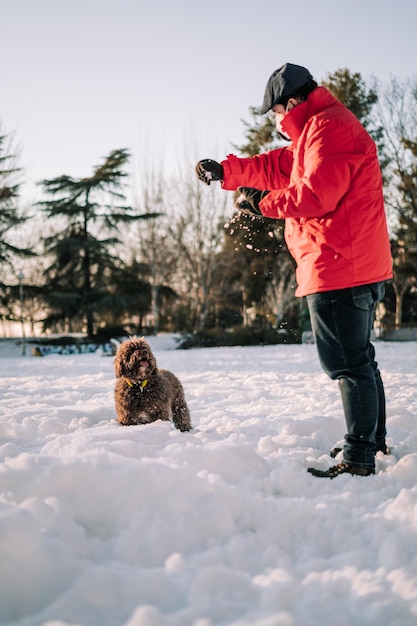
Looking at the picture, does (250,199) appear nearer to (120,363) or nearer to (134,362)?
(134,362)

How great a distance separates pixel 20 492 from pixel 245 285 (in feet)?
70.5

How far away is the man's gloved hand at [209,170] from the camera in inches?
108

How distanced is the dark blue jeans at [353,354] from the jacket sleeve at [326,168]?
0.45m

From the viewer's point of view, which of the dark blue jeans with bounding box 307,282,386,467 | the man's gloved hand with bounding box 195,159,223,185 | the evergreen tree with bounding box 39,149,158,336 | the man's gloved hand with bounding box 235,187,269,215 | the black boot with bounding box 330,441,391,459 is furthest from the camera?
the evergreen tree with bounding box 39,149,158,336

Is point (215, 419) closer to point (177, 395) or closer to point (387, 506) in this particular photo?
point (177, 395)

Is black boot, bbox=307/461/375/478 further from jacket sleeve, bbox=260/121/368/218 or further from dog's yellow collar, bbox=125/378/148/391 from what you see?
dog's yellow collar, bbox=125/378/148/391

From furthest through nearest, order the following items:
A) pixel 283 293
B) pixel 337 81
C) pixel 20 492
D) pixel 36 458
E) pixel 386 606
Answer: pixel 283 293 → pixel 337 81 → pixel 36 458 → pixel 20 492 → pixel 386 606

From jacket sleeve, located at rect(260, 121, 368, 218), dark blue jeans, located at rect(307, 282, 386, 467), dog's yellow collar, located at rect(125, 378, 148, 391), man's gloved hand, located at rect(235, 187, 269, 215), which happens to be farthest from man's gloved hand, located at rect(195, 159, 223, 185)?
→ dog's yellow collar, located at rect(125, 378, 148, 391)

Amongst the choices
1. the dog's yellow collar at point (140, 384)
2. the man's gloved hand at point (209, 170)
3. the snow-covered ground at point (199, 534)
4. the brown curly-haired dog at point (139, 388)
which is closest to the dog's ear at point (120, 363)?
the brown curly-haired dog at point (139, 388)

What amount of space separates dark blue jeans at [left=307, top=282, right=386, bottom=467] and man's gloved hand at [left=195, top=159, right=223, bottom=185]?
38.1 inches

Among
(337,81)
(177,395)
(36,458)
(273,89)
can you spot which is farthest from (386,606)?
(337,81)

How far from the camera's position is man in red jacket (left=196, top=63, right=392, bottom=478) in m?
2.20

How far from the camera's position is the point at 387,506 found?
6.16 feet

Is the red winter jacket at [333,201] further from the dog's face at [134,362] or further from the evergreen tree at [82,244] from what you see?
the evergreen tree at [82,244]
